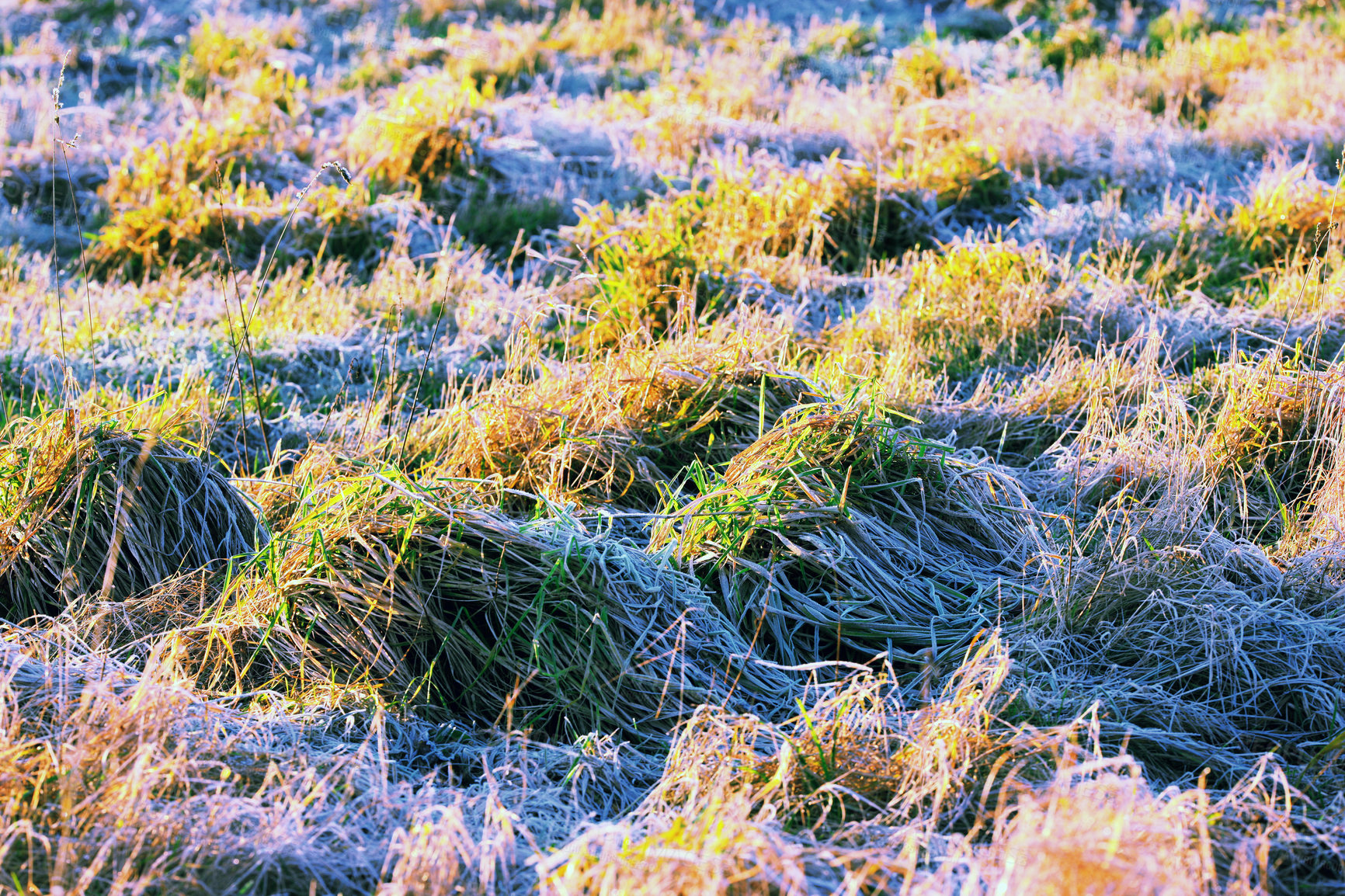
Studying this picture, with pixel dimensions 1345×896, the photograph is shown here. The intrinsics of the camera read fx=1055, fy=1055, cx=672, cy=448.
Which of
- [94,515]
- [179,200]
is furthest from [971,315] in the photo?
[179,200]

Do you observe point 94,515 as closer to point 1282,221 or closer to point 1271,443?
point 1271,443

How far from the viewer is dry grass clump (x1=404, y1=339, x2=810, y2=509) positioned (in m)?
3.35

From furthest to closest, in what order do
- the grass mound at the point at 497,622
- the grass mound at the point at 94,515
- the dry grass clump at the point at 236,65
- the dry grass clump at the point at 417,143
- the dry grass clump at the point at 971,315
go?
the dry grass clump at the point at 236,65 < the dry grass clump at the point at 417,143 < the dry grass clump at the point at 971,315 < the grass mound at the point at 94,515 < the grass mound at the point at 497,622

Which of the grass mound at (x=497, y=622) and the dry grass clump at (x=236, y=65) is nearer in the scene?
the grass mound at (x=497, y=622)

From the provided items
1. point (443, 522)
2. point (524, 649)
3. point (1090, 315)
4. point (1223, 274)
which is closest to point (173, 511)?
point (443, 522)

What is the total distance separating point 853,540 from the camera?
3025 millimetres

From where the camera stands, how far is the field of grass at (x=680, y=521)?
194 cm

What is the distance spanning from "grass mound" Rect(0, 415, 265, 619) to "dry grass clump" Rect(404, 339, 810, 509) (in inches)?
27.1

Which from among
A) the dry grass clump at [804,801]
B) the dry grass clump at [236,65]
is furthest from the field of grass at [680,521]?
the dry grass clump at [236,65]

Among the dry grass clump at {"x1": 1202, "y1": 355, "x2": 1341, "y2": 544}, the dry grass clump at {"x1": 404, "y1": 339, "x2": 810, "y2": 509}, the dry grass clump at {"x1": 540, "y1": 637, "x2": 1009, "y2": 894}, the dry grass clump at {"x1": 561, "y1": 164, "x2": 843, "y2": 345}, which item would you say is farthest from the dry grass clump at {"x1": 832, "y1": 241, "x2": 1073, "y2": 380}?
the dry grass clump at {"x1": 540, "y1": 637, "x2": 1009, "y2": 894}

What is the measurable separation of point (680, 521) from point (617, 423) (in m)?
0.43

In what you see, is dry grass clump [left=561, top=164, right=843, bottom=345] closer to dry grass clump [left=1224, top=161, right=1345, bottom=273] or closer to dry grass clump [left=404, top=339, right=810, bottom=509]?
dry grass clump [left=404, top=339, right=810, bottom=509]

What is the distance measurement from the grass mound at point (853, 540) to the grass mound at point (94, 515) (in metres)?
1.34

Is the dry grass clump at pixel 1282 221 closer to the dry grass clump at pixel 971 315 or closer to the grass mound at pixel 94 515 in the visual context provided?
the dry grass clump at pixel 971 315
